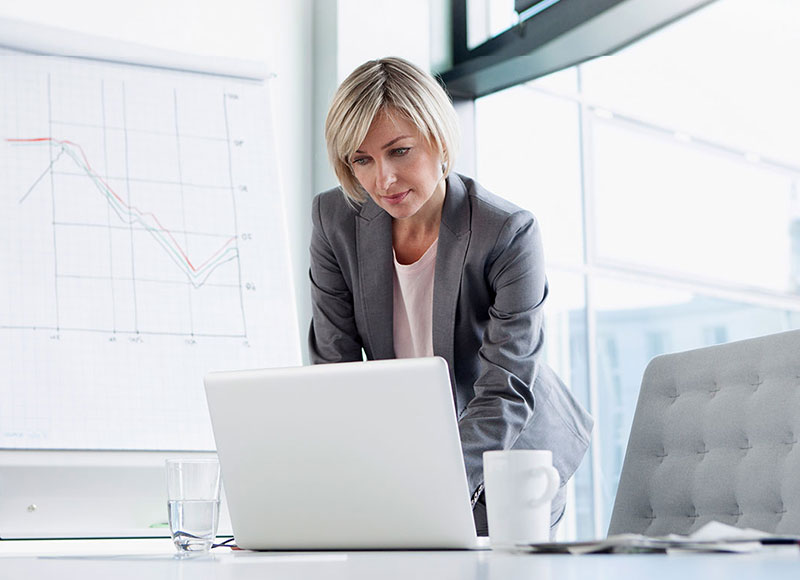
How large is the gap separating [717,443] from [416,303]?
633 mm

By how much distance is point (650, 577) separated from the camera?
1.77ft

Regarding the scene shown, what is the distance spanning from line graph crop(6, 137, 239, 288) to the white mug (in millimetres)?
1526

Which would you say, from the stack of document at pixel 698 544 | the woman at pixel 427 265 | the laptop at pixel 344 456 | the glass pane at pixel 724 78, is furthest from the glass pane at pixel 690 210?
the stack of document at pixel 698 544

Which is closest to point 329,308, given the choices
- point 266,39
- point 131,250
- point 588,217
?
point 131,250

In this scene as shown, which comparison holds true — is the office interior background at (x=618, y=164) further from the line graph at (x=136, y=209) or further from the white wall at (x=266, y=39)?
the line graph at (x=136, y=209)

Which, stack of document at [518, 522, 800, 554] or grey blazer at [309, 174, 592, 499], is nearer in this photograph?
stack of document at [518, 522, 800, 554]

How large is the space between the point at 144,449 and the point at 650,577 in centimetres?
175

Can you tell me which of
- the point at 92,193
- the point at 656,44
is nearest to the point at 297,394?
the point at 92,193

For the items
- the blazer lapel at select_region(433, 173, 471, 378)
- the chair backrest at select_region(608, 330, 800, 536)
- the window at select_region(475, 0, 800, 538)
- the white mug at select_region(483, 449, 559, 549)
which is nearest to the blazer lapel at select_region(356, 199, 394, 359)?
the blazer lapel at select_region(433, 173, 471, 378)

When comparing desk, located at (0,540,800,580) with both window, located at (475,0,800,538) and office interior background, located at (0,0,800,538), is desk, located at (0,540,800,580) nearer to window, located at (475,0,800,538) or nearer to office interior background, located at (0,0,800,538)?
office interior background, located at (0,0,800,538)

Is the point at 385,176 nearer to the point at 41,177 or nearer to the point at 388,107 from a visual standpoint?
the point at 388,107

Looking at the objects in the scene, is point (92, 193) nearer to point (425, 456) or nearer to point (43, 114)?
point (43, 114)

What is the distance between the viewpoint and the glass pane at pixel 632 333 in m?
4.30

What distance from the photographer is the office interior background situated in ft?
9.50
